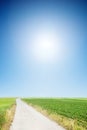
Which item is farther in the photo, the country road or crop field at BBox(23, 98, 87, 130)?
crop field at BBox(23, 98, 87, 130)

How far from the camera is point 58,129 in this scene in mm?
17609

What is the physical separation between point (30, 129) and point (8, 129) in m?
1.86

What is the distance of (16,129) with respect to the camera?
18.0 m

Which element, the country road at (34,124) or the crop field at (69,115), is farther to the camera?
the crop field at (69,115)

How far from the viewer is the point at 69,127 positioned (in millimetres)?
18141

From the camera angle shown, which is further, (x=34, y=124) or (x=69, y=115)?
(x=69, y=115)

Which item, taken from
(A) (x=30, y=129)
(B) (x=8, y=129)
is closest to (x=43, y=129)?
(A) (x=30, y=129)

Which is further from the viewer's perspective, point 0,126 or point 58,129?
point 58,129

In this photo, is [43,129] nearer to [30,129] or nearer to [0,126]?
[30,129]

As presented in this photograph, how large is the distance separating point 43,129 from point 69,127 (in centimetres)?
205

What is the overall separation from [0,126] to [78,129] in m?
5.66

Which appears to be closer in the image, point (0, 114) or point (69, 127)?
point (0, 114)

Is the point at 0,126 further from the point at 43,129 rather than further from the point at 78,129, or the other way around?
the point at 78,129

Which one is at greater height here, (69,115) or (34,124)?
(69,115)
